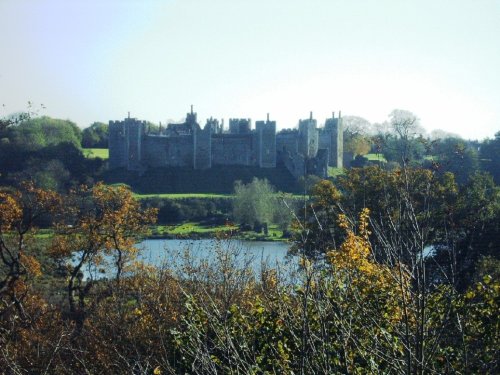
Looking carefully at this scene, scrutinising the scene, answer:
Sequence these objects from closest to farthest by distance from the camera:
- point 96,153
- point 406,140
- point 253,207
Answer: point 406,140
point 253,207
point 96,153

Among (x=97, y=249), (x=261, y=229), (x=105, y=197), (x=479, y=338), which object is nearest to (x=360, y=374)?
(x=479, y=338)

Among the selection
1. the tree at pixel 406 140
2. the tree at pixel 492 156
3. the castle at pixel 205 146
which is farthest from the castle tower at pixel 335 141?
A: the tree at pixel 406 140

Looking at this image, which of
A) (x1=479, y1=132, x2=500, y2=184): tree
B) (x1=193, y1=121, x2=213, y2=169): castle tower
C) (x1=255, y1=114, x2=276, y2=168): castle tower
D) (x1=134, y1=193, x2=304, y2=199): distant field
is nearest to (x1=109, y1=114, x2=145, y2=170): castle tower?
(x1=193, y1=121, x2=213, y2=169): castle tower

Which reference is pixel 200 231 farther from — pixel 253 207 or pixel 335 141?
pixel 335 141

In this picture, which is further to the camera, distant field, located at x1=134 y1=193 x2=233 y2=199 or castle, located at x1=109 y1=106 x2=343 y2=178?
castle, located at x1=109 y1=106 x2=343 y2=178

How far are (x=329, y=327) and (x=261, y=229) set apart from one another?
37.3 meters

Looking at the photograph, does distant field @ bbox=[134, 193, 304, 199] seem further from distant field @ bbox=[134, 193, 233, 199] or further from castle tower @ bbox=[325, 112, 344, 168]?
castle tower @ bbox=[325, 112, 344, 168]

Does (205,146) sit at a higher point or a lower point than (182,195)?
higher

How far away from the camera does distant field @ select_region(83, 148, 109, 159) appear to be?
2807 inches

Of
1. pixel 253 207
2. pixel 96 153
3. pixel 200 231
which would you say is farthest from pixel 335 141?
pixel 200 231

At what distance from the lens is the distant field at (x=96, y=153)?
234ft

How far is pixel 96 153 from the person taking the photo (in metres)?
75.1

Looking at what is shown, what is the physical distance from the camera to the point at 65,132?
77188 mm

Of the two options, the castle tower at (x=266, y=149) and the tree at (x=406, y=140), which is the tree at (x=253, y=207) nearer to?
the castle tower at (x=266, y=149)
